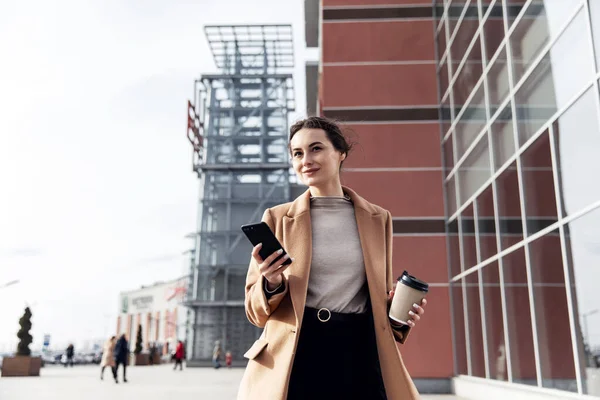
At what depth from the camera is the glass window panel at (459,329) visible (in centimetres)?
1234

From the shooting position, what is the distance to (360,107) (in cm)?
1480

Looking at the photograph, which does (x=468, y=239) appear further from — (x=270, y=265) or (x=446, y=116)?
(x=270, y=265)

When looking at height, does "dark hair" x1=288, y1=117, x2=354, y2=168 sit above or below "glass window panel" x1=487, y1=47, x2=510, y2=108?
below

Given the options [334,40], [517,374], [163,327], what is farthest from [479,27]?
[163,327]

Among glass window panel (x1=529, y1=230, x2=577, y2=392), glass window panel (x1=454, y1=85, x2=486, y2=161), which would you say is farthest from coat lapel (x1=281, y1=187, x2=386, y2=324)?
glass window panel (x1=454, y1=85, x2=486, y2=161)

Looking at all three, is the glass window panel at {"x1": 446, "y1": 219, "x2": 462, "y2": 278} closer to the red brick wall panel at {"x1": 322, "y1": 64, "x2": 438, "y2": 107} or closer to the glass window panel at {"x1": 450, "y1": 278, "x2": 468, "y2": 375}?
the glass window panel at {"x1": 450, "y1": 278, "x2": 468, "y2": 375}

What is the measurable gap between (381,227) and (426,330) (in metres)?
11.3

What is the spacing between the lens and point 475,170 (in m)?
11.3

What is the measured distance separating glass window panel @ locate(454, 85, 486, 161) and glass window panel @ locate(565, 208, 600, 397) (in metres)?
4.48

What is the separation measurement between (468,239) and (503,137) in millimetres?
2890

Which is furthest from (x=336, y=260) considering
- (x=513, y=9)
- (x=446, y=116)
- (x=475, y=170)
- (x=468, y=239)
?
(x=446, y=116)

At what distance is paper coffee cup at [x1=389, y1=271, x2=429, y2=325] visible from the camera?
2129 millimetres

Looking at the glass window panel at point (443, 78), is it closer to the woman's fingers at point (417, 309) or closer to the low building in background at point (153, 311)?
the woman's fingers at point (417, 309)

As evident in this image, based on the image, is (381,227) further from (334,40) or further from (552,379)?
(334,40)
